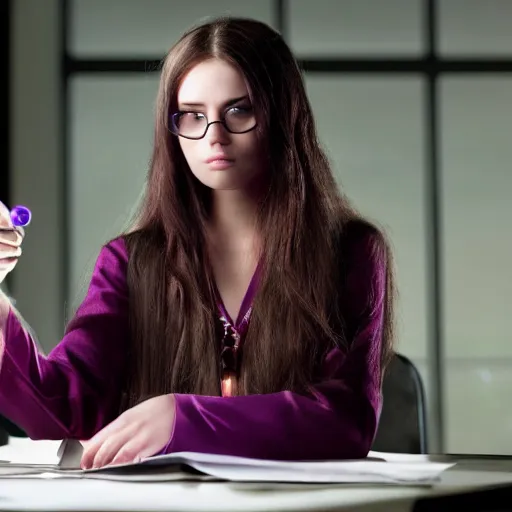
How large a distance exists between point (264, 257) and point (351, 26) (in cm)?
218

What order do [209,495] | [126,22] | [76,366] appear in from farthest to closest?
[126,22] < [76,366] < [209,495]

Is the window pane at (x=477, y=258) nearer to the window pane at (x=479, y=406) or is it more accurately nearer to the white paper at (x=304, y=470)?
the window pane at (x=479, y=406)

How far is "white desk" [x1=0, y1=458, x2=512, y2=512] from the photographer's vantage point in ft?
2.22

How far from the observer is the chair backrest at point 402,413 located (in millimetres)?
1329

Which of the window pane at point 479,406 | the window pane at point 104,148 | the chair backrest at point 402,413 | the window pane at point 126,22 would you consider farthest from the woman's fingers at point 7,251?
the window pane at point 479,406

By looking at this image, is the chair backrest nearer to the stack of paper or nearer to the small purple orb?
the stack of paper

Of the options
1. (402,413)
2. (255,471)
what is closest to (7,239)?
(255,471)

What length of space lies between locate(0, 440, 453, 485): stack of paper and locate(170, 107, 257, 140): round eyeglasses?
0.31m

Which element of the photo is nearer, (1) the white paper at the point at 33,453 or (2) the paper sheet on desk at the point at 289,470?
(2) the paper sheet on desk at the point at 289,470

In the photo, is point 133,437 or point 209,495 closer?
point 209,495

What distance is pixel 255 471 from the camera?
804 mm

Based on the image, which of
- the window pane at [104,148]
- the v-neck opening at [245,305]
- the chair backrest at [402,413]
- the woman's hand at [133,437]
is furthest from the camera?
the window pane at [104,148]

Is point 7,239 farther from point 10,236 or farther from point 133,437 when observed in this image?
point 133,437

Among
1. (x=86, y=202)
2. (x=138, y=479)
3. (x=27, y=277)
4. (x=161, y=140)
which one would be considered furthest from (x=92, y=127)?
(x=138, y=479)
